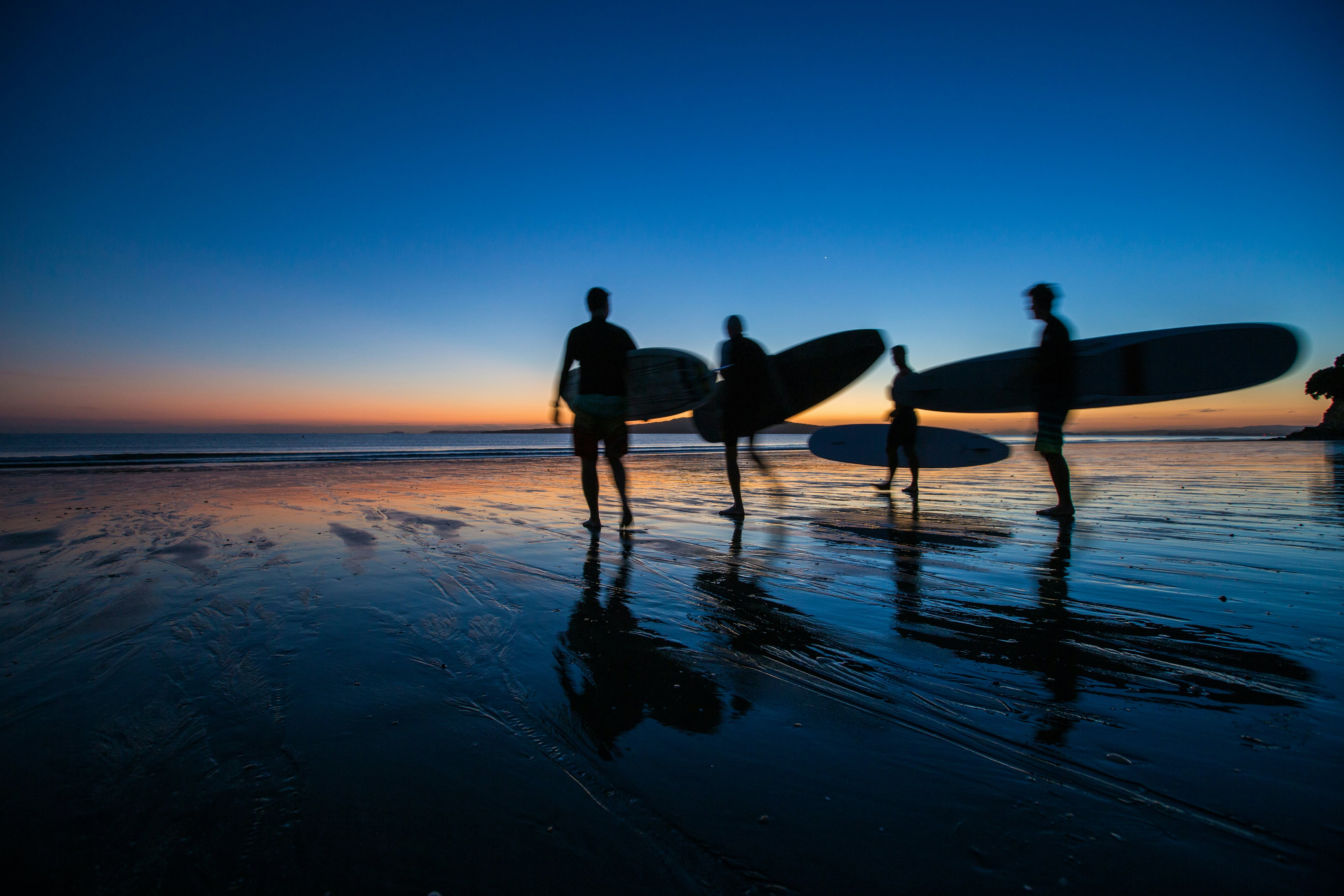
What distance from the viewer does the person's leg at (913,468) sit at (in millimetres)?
7258

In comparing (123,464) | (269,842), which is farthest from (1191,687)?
(123,464)

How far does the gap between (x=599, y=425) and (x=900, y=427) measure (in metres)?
4.78

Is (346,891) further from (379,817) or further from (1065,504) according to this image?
(1065,504)

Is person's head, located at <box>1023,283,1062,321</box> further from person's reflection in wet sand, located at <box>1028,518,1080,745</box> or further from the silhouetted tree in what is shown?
the silhouetted tree

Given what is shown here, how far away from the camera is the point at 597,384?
5051 mm

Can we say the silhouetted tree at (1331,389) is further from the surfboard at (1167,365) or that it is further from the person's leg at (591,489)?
the person's leg at (591,489)

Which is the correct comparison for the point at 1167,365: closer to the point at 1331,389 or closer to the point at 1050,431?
the point at 1050,431

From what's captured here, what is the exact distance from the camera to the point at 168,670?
1979mm

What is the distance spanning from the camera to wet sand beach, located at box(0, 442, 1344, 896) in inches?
43.4

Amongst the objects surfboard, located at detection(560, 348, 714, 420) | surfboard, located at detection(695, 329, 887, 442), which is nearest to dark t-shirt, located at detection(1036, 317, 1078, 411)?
surfboard, located at detection(695, 329, 887, 442)

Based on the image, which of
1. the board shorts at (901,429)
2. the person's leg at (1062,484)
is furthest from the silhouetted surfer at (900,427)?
the person's leg at (1062,484)

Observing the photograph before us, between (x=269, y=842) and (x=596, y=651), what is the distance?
1.14 m

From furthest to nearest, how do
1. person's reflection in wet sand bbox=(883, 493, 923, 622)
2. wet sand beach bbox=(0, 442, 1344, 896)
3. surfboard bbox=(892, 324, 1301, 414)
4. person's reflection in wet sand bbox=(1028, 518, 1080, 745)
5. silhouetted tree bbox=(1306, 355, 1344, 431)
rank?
silhouetted tree bbox=(1306, 355, 1344, 431)
surfboard bbox=(892, 324, 1301, 414)
person's reflection in wet sand bbox=(883, 493, 923, 622)
person's reflection in wet sand bbox=(1028, 518, 1080, 745)
wet sand beach bbox=(0, 442, 1344, 896)

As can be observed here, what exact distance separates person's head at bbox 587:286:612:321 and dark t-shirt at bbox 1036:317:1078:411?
4020 millimetres
